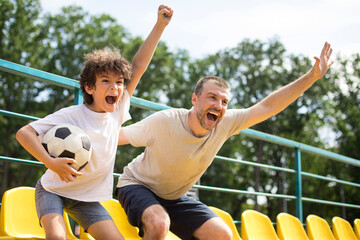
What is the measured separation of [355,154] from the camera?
25.1m

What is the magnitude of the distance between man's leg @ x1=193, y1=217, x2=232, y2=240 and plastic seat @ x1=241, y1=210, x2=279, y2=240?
0.83m

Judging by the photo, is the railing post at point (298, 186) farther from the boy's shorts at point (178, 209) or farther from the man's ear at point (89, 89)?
the man's ear at point (89, 89)

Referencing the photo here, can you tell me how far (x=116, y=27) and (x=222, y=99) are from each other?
22.7 m

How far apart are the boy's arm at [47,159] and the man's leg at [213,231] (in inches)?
41.8

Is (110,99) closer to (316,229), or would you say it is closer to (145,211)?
(145,211)

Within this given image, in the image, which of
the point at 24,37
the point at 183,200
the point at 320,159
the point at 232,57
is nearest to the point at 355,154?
the point at 320,159

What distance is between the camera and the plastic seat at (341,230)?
4824mm

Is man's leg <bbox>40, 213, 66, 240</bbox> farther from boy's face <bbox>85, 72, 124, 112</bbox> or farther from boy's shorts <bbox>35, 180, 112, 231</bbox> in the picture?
boy's face <bbox>85, 72, 124, 112</bbox>

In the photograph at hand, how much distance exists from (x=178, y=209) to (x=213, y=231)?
30 centimetres

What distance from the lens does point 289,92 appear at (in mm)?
2975

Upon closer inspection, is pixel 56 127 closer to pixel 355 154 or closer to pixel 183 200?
pixel 183 200

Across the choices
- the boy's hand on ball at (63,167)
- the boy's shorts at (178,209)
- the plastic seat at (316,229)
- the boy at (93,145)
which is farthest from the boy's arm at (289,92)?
the plastic seat at (316,229)

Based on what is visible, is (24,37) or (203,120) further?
(24,37)

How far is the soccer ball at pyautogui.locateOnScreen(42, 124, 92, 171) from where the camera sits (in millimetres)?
2152
